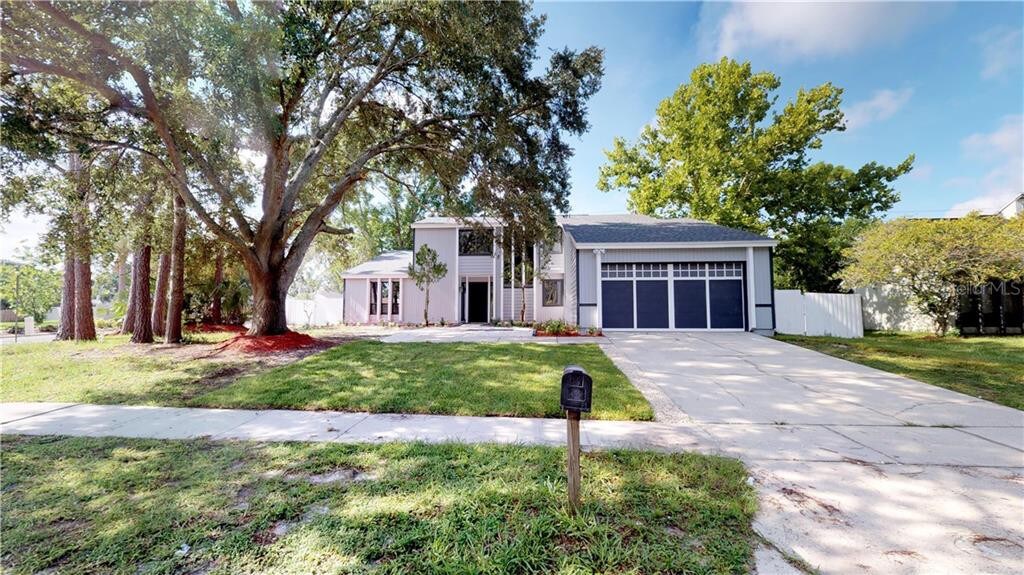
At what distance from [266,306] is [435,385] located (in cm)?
673

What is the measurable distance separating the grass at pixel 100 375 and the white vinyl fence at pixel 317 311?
1029cm

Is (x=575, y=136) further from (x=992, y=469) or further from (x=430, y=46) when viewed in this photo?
(x=992, y=469)

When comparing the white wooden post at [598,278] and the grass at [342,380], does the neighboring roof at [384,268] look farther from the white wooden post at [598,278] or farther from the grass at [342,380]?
the grass at [342,380]

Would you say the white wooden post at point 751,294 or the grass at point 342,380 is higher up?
the white wooden post at point 751,294

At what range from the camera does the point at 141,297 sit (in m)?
11.1

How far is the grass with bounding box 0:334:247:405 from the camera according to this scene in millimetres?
5281

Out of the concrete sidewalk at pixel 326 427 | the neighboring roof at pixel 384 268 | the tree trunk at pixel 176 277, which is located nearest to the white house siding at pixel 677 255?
the concrete sidewalk at pixel 326 427

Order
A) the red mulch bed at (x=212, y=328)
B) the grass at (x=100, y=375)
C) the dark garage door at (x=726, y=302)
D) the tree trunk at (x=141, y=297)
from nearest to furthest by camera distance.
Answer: the grass at (x=100, y=375), the tree trunk at (x=141, y=297), the dark garage door at (x=726, y=302), the red mulch bed at (x=212, y=328)

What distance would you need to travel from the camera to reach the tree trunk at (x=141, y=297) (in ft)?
35.0

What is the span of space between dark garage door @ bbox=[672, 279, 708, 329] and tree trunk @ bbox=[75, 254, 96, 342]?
59.5 feet

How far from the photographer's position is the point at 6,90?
6.77 m

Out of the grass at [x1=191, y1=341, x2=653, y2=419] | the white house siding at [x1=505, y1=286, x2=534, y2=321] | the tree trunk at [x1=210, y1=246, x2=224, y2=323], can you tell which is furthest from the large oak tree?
the white house siding at [x1=505, y1=286, x2=534, y2=321]

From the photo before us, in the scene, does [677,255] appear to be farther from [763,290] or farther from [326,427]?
[326,427]

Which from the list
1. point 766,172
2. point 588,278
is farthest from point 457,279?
point 766,172
